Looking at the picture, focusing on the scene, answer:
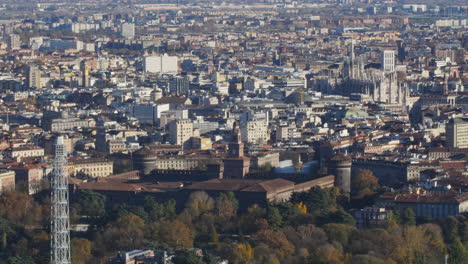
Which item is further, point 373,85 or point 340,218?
point 373,85

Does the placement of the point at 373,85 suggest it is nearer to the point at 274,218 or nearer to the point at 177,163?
the point at 177,163

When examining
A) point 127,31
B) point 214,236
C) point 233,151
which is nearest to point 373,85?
point 233,151

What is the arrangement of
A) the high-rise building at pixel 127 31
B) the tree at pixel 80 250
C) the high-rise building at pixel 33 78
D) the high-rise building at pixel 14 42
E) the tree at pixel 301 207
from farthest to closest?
the high-rise building at pixel 127 31 < the high-rise building at pixel 14 42 < the high-rise building at pixel 33 78 < the tree at pixel 301 207 < the tree at pixel 80 250

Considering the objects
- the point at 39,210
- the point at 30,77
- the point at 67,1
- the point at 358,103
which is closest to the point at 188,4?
the point at 67,1

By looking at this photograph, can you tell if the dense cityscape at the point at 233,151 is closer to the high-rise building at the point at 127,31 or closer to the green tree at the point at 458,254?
the green tree at the point at 458,254

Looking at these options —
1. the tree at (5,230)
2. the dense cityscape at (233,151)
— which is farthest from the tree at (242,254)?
the tree at (5,230)

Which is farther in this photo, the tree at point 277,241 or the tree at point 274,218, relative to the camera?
the tree at point 274,218

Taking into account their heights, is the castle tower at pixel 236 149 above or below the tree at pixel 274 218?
below
